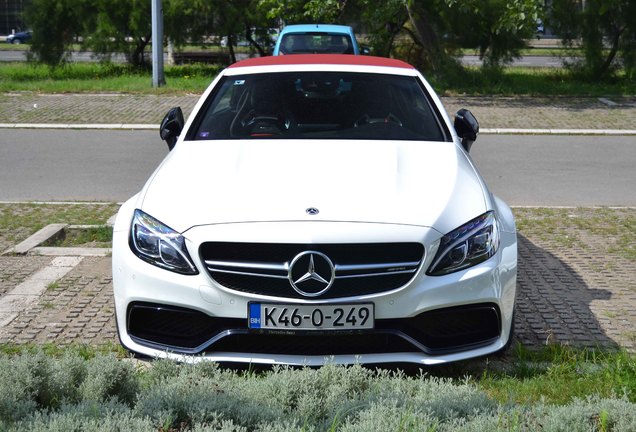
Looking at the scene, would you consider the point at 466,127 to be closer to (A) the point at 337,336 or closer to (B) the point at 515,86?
(A) the point at 337,336

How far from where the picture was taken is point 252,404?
150 inches

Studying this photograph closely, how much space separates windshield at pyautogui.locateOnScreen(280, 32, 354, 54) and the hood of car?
1449 centimetres

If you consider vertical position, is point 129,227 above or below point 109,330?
above

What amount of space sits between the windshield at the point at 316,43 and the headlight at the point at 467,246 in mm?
15459

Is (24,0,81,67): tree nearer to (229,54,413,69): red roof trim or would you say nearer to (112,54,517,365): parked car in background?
(229,54,413,69): red roof trim

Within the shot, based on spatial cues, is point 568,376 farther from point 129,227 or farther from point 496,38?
point 496,38

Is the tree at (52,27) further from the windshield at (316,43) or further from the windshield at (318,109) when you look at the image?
the windshield at (318,109)

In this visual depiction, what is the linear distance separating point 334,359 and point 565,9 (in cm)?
2209

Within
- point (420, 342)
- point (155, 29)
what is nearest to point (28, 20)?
point (155, 29)

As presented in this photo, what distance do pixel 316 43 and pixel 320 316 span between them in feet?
53.4

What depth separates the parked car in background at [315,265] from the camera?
486cm

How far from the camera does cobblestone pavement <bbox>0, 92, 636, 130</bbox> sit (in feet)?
59.9

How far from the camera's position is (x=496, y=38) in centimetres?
2622

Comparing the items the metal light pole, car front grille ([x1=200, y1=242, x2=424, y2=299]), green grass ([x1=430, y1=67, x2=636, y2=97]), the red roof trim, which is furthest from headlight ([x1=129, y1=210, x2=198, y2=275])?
the metal light pole
